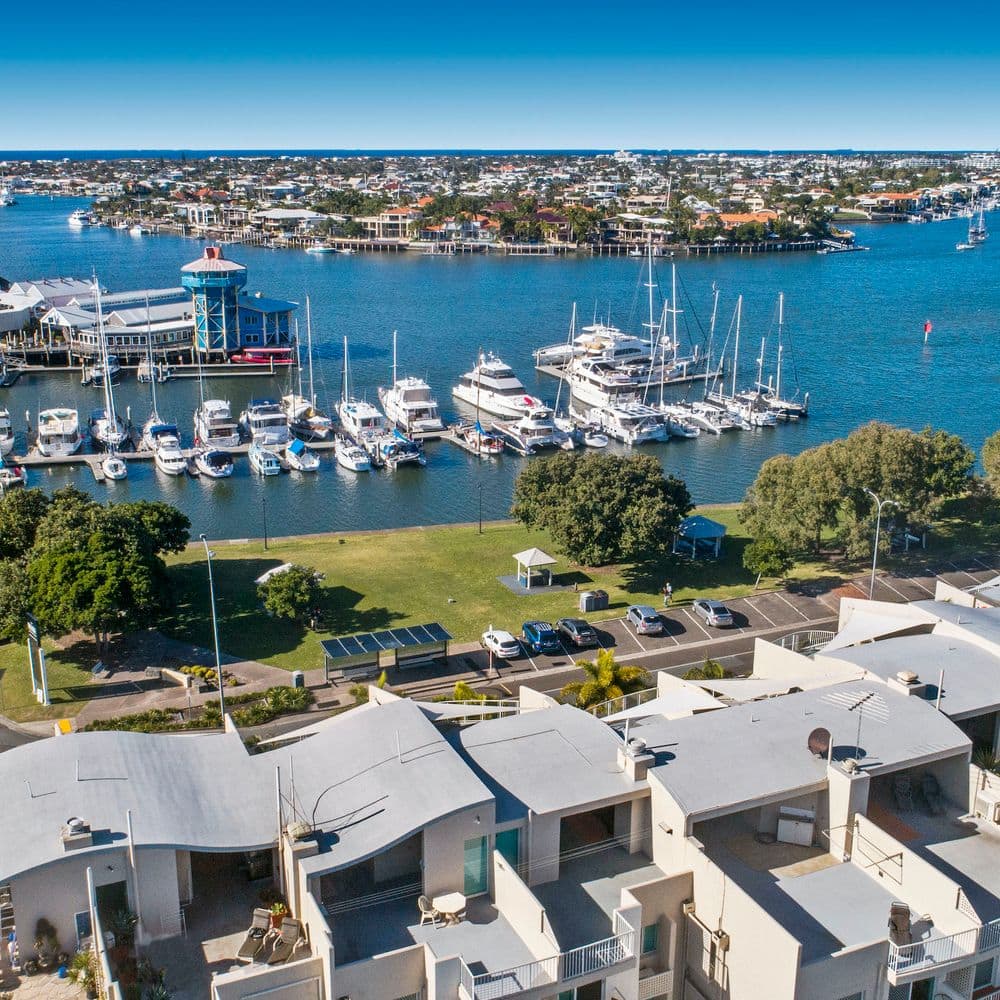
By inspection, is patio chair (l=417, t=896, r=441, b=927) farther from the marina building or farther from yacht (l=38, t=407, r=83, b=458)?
yacht (l=38, t=407, r=83, b=458)

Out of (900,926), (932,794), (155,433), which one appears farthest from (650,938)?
(155,433)

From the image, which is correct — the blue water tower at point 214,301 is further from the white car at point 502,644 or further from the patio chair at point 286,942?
the patio chair at point 286,942

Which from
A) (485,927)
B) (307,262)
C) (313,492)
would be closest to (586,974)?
(485,927)

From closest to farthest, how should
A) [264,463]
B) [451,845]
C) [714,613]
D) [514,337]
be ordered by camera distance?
[451,845] → [714,613] → [264,463] → [514,337]

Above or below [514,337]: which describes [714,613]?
below

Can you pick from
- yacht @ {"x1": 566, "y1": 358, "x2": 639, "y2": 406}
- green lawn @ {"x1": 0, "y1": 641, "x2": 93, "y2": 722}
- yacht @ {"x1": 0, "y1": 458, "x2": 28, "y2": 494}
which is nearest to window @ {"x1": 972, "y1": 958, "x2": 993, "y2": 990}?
green lawn @ {"x1": 0, "y1": 641, "x2": 93, "y2": 722}

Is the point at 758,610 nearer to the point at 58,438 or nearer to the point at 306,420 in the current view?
the point at 306,420
